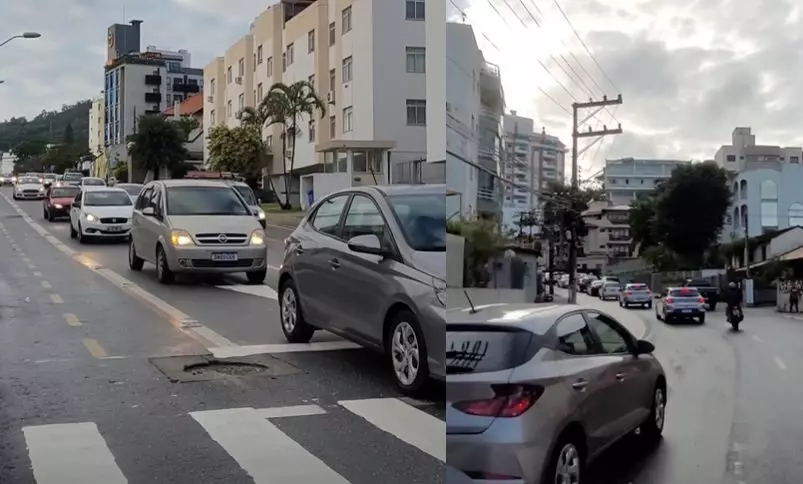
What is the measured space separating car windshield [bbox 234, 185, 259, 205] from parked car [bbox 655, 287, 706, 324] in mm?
1475

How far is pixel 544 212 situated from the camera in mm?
1411

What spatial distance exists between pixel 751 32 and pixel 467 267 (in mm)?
578

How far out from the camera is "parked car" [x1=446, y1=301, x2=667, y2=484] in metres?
1.35

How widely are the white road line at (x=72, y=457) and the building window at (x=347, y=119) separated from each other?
3.08ft

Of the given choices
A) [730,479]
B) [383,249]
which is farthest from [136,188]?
[730,479]

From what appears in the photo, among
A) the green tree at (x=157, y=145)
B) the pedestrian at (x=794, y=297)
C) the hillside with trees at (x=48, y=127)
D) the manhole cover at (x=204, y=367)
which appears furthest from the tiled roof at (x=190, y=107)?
the pedestrian at (x=794, y=297)

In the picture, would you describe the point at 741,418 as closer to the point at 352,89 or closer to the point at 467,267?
the point at 467,267

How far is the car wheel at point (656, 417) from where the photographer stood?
1343 mm

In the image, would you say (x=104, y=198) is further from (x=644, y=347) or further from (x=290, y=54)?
(x=644, y=347)

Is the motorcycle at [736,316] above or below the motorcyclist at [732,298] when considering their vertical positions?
below

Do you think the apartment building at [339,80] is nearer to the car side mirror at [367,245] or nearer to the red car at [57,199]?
the car side mirror at [367,245]

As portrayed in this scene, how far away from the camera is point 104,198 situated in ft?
8.07

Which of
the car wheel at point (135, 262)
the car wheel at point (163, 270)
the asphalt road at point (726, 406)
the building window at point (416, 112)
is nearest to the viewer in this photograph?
the asphalt road at point (726, 406)

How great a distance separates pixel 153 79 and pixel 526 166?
1147mm
